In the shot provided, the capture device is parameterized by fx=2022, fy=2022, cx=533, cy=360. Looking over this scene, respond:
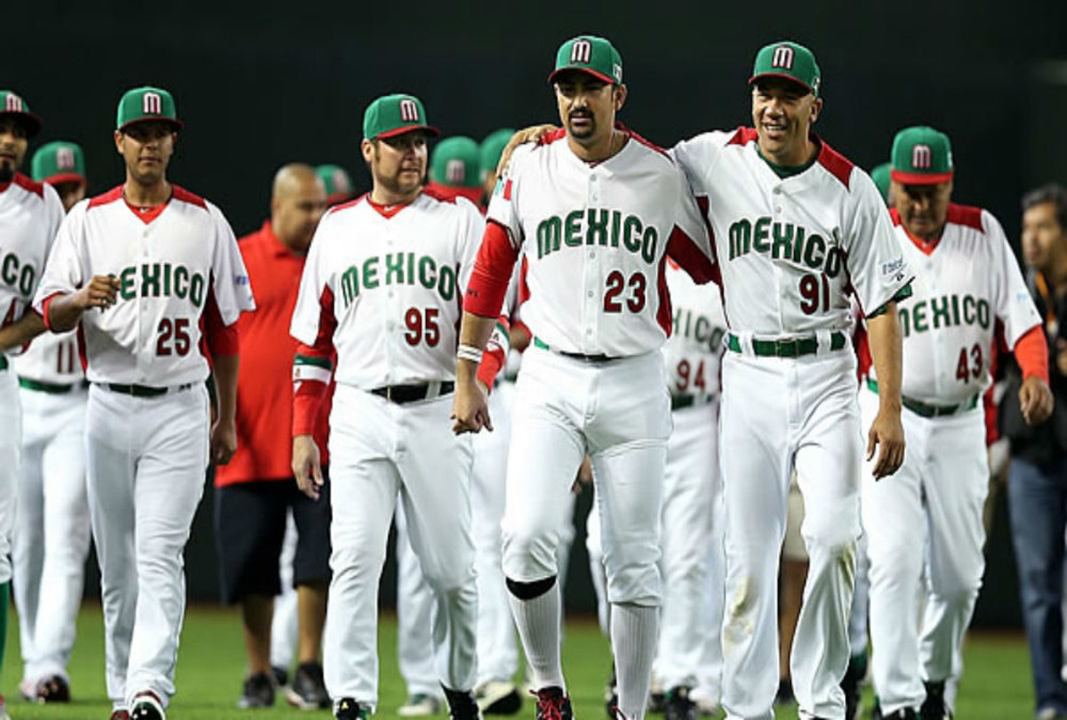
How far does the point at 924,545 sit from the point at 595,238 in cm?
221

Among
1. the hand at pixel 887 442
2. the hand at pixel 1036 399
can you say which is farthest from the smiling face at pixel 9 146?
the hand at pixel 1036 399

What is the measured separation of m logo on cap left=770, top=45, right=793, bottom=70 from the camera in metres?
6.68

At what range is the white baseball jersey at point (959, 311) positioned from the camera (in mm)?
8016

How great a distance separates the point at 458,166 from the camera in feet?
33.4

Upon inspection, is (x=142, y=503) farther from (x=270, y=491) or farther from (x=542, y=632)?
(x=270, y=491)

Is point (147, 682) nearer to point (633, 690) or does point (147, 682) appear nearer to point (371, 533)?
point (371, 533)

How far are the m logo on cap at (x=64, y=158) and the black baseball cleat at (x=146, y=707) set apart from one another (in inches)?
148

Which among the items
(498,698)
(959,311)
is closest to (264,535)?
(498,698)

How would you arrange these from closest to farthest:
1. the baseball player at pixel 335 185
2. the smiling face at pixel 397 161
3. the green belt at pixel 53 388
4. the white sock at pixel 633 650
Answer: the white sock at pixel 633 650 → the smiling face at pixel 397 161 → the green belt at pixel 53 388 → the baseball player at pixel 335 185

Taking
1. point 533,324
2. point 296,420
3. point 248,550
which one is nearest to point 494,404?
point 248,550

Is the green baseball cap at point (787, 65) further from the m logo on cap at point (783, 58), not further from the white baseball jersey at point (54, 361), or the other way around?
the white baseball jersey at point (54, 361)

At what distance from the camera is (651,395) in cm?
678

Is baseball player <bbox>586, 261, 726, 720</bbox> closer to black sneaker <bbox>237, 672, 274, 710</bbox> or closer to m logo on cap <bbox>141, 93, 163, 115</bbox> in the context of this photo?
black sneaker <bbox>237, 672, 274, 710</bbox>

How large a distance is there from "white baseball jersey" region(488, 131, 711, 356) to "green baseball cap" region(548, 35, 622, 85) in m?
0.30
